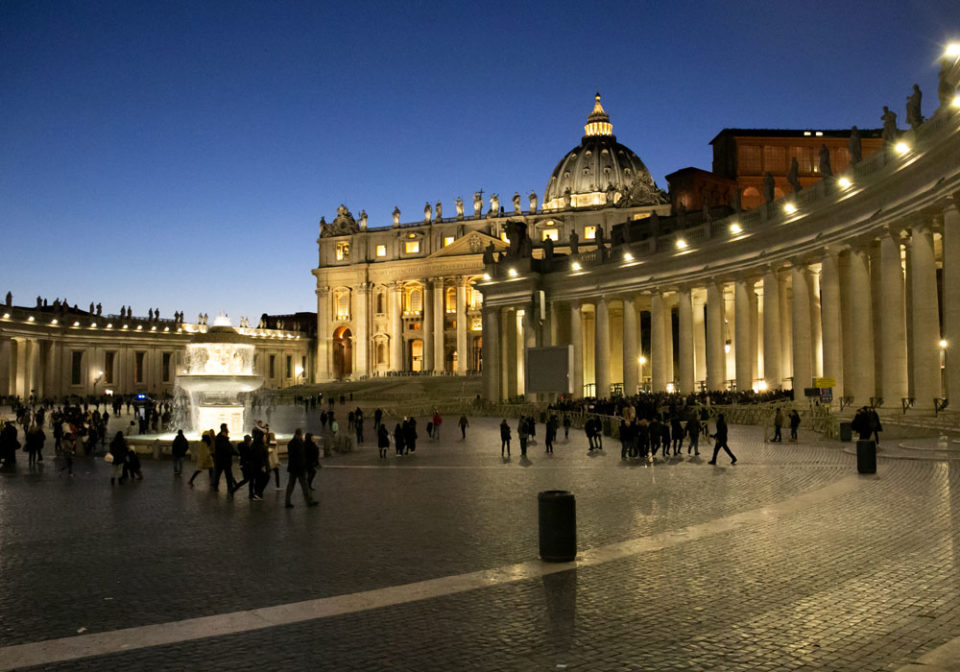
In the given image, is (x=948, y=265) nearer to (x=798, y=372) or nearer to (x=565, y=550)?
(x=798, y=372)

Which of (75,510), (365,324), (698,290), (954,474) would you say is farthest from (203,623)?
(365,324)

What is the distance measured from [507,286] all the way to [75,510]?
46667 mm

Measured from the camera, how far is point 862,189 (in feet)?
105

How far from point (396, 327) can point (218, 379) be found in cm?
9934

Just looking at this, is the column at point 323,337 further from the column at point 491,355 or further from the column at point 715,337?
the column at point 715,337

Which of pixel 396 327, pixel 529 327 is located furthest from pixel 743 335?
pixel 396 327

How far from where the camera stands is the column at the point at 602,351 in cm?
5456

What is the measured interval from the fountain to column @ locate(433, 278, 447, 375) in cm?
9293

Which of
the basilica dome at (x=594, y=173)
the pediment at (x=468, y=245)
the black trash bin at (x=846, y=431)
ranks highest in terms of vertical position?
the basilica dome at (x=594, y=173)

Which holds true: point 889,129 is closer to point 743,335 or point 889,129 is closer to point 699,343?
point 743,335

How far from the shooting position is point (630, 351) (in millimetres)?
53625

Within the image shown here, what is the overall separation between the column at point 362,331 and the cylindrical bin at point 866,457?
113630 millimetres

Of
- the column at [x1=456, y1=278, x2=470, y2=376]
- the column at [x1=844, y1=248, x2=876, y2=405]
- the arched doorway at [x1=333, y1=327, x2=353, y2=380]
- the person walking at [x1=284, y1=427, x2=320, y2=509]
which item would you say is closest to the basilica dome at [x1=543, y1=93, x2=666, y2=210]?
the column at [x1=456, y1=278, x2=470, y2=376]

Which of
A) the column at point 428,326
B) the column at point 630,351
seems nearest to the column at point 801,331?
the column at point 630,351
